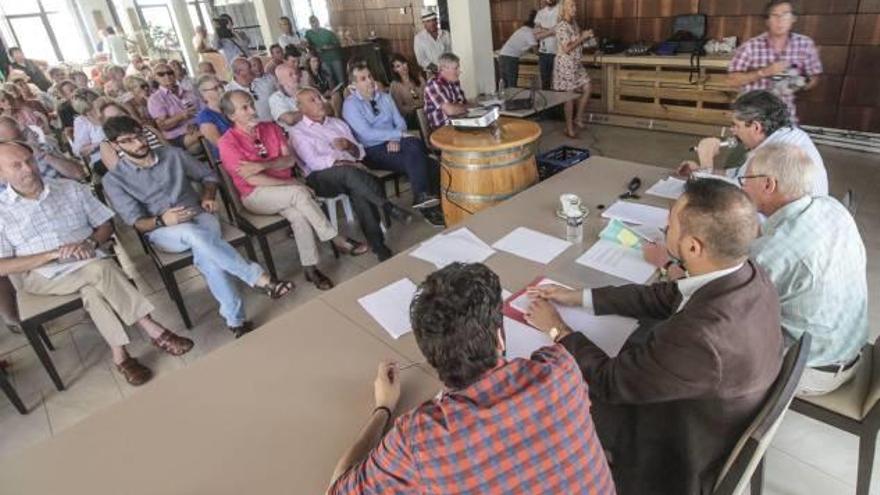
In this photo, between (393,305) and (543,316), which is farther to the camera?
(393,305)

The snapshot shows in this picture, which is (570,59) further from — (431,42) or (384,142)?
(384,142)

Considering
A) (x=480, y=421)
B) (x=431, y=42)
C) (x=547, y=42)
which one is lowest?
(x=480, y=421)

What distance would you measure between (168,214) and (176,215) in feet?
0.14

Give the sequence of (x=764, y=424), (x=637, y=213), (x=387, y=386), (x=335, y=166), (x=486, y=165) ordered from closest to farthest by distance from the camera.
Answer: (x=764, y=424), (x=387, y=386), (x=637, y=213), (x=486, y=165), (x=335, y=166)

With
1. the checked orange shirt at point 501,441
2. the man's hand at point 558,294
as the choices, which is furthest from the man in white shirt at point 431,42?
the checked orange shirt at point 501,441

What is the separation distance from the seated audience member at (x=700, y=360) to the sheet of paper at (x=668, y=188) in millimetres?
1012

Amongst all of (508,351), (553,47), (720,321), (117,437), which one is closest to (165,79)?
(553,47)

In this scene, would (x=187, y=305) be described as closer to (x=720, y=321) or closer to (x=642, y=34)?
(x=720, y=321)

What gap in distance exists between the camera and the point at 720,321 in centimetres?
99

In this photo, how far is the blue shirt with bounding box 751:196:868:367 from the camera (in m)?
1.32

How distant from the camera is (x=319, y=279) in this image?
315 centimetres

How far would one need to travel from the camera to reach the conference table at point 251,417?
1.07 meters

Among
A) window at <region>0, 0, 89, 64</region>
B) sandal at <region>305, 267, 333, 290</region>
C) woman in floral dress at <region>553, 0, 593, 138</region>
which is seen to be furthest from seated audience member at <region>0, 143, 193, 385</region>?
window at <region>0, 0, 89, 64</region>

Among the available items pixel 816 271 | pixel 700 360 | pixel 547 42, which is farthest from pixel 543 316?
pixel 547 42
